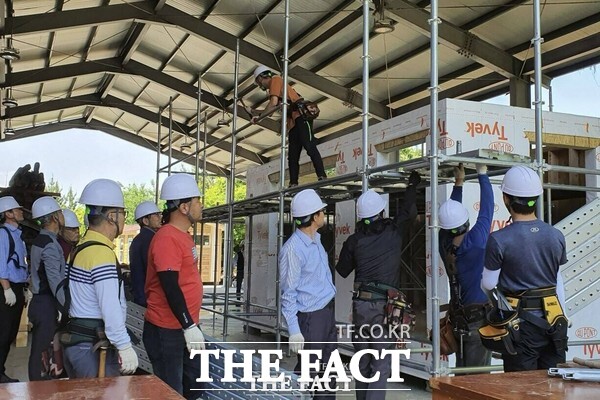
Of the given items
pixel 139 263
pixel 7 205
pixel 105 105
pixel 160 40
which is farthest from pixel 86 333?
pixel 105 105

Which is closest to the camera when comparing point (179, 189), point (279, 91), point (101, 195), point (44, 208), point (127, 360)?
point (127, 360)

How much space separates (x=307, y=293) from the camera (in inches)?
163

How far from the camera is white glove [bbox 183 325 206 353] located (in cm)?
345

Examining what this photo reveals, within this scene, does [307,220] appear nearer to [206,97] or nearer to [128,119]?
[206,97]

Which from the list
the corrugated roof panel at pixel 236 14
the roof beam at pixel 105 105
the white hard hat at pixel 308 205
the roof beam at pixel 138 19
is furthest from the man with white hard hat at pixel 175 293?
the roof beam at pixel 105 105

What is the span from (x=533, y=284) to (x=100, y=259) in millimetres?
2412

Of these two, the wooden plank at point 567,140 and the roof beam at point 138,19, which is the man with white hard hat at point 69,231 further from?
the roof beam at point 138,19

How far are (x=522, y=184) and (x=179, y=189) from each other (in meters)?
2.07

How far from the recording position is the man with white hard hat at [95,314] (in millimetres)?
3146

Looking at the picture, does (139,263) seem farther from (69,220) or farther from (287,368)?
(287,368)

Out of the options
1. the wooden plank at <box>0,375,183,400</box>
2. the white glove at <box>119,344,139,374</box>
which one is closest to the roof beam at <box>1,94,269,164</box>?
the white glove at <box>119,344,139,374</box>

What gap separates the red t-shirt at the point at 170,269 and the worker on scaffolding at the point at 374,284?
134 centimetres

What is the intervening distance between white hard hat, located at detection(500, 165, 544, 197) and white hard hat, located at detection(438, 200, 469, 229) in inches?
30.1

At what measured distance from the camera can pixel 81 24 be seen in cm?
1199
